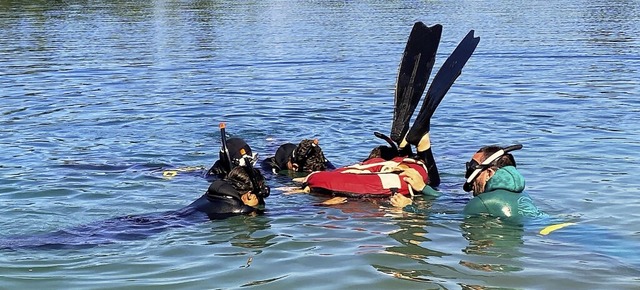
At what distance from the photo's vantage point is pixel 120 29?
35.2m

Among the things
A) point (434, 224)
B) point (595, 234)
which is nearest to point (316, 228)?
point (434, 224)

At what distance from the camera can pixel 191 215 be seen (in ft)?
26.6

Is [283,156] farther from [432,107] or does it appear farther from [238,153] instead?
[432,107]

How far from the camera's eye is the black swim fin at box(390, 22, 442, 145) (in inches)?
420

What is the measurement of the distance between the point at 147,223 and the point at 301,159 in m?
2.85

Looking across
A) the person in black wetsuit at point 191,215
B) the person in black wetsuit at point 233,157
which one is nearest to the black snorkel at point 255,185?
the person in black wetsuit at point 191,215

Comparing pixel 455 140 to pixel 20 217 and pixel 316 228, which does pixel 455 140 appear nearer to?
pixel 316 228

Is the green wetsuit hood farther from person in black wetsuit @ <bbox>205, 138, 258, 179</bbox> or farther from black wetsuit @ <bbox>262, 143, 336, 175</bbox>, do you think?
black wetsuit @ <bbox>262, 143, 336, 175</bbox>

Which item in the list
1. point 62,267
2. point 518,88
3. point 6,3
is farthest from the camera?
point 6,3

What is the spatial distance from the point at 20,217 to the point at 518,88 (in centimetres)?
1160

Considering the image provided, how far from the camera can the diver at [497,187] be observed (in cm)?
759

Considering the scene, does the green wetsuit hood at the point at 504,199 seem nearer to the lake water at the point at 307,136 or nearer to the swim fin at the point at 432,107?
the lake water at the point at 307,136

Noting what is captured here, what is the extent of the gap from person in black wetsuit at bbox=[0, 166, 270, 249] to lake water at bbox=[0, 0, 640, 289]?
0.52 ft

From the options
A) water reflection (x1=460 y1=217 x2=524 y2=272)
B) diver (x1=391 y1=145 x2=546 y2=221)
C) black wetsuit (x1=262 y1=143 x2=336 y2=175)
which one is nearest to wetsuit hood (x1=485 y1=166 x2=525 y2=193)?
diver (x1=391 y1=145 x2=546 y2=221)
